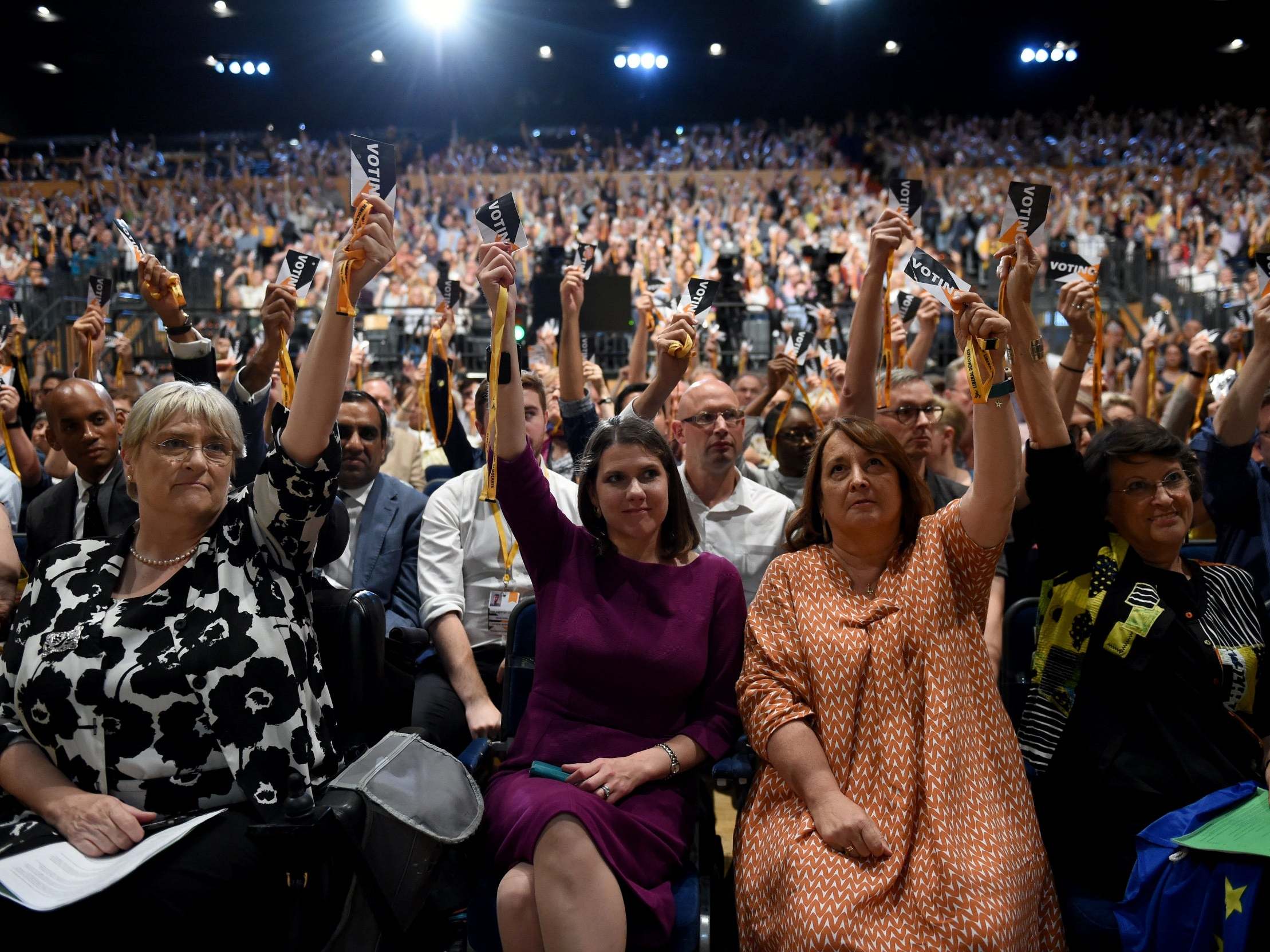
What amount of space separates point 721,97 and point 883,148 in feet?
11.3

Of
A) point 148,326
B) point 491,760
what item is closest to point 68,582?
point 491,760

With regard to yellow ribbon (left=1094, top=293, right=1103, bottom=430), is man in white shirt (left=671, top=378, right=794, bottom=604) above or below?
below

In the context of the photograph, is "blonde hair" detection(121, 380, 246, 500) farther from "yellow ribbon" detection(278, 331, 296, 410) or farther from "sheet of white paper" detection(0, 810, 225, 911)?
"sheet of white paper" detection(0, 810, 225, 911)

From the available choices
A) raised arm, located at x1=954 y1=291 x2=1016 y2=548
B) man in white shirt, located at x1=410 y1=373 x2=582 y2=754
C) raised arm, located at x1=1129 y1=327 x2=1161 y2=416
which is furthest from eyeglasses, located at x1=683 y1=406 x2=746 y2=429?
raised arm, located at x1=1129 y1=327 x2=1161 y2=416

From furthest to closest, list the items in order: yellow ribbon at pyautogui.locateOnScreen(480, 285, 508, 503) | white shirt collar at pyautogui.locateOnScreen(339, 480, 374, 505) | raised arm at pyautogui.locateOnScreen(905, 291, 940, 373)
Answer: raised arm at pyautogui.locateOnScreen(905, 291, 940, 373)
white shirt collar at pyautogui.locateOnScreen(339, 480, 374, 505)
yellow ribbon at pyautogui.locateOnScreen(480, 285, 508, 503)

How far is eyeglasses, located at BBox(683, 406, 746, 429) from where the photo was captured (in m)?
2.74

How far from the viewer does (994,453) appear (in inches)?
70.8

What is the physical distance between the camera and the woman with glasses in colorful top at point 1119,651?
1.87 m

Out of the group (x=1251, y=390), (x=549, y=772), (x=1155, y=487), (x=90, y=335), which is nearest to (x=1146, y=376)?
(x=1251, y=390)

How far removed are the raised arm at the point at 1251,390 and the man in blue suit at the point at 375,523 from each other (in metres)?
2.17

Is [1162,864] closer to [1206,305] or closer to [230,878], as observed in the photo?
[230,878]

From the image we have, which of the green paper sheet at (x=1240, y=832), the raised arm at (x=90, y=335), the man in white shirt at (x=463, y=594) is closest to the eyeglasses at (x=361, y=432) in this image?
the man in white shirt at (x=463, y=594)

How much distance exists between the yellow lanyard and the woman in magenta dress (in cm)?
57

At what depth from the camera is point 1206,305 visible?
30.2 feet
